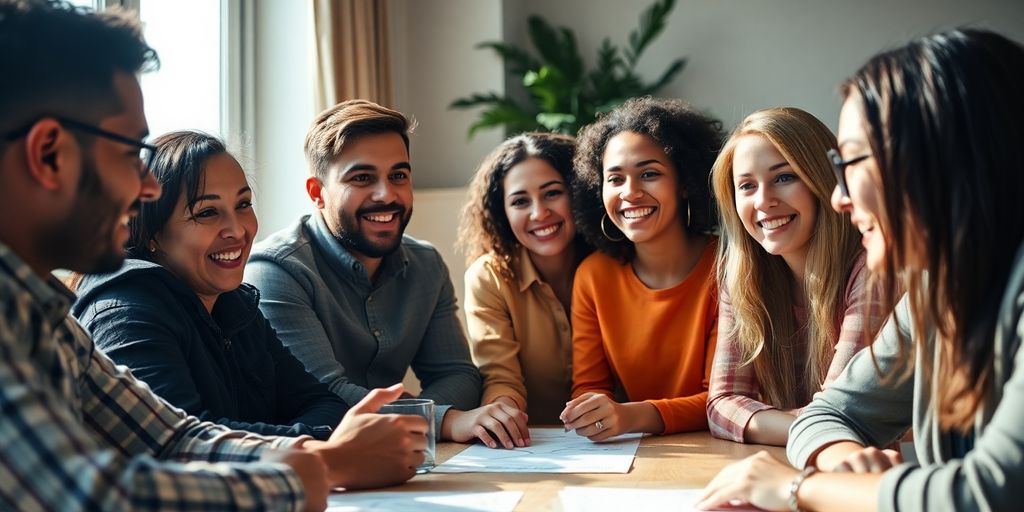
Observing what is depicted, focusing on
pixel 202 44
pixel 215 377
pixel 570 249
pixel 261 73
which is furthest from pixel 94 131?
pixel 261 73

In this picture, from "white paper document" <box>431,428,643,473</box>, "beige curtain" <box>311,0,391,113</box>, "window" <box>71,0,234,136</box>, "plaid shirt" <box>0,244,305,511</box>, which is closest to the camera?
"plaid shirt" <box>0,244,305,511</box>

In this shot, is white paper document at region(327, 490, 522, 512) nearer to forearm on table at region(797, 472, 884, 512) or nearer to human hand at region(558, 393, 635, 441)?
forearm on table at region(797, 472, 884, 512)

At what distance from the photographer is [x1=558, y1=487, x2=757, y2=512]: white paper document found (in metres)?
1.23

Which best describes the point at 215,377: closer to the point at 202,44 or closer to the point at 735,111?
the point at 202,44

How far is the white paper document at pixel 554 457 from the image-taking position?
5.12 ft

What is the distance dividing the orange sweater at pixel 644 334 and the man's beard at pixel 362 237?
496 mm

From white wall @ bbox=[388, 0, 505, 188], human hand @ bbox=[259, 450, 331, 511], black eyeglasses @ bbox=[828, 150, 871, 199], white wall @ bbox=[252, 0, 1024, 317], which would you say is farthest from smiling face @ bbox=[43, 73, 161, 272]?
white wall @ bbox=[388, 0, 505, 188]

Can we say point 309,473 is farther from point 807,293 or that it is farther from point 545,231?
point 545,231

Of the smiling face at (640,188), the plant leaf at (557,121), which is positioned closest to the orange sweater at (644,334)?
the smiling face at (640,188)

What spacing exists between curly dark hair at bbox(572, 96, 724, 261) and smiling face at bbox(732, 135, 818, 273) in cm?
37

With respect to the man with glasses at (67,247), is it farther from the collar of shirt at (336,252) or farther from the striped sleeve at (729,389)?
the collar of shirt at (336,252)

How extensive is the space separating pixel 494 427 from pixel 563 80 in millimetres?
2722

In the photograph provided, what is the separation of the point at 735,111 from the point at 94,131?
12.9 ft

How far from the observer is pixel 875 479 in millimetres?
1060
